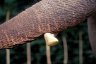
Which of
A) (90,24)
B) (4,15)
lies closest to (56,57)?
(4,15)

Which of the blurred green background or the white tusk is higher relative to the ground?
the blurred green background

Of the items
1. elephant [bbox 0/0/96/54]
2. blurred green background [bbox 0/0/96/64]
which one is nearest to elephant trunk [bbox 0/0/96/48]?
elephant [bbox 0/0/96/54]

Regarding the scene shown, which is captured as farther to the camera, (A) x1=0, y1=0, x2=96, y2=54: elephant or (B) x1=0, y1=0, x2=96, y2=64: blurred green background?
(B) x1=0, y1=0, x2=96, y2=64: blurred green background

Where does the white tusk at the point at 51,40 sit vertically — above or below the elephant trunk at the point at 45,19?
below

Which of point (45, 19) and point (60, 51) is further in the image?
point (60, 51)

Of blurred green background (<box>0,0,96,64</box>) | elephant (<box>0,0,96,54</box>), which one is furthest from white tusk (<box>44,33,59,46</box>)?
blurred green background (<box>0,0,96,64</box>)

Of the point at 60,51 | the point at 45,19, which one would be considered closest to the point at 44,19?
the point at 45,19

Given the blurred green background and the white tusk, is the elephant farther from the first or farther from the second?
the blurred green background

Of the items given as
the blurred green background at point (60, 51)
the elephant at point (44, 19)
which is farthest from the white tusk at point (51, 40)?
the blurred green background at point (60, 51)

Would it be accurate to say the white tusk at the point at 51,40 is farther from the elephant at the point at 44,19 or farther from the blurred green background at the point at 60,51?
the blurred green background at the point at 60,51

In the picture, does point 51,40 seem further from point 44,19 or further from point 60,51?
point 60,51
